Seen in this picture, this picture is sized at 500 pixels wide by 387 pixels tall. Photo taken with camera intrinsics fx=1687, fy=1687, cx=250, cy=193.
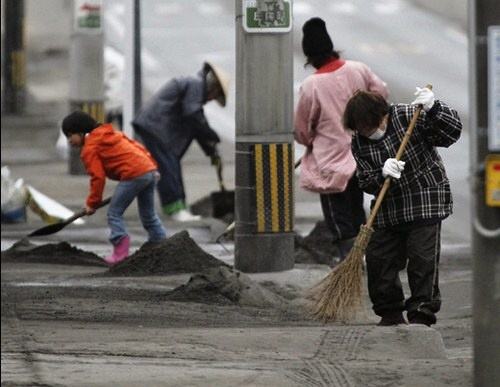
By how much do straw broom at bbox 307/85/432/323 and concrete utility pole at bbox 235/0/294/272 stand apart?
1.87 metres

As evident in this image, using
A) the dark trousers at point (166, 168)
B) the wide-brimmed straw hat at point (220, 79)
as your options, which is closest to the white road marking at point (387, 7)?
the dark trousers at point (166, 168)

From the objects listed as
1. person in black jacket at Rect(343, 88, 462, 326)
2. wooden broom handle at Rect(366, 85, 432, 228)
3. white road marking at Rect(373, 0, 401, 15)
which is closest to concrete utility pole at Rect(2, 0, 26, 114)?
white road marking at Rect(373, 0, 401, 15)

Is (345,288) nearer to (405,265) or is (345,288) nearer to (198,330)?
(405,265)

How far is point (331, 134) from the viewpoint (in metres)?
11.9

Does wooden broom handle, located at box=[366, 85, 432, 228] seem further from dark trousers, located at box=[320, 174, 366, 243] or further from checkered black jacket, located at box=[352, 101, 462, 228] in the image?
dark trousers, located at box=[320, 174, 366, 243]

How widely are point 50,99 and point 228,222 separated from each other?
15.0m

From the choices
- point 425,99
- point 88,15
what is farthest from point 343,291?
point 88,15

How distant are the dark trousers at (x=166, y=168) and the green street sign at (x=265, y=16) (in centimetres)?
347

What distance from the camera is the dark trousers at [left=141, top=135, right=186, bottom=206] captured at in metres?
14.9

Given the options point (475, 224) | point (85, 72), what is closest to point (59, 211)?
point (85, 72)

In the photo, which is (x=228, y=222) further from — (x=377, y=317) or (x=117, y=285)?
(x=377, y=317)

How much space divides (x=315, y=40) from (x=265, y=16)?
0.51 metres

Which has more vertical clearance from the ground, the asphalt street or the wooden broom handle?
the wooden broom handle

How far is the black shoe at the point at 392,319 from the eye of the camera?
30.7 feet
